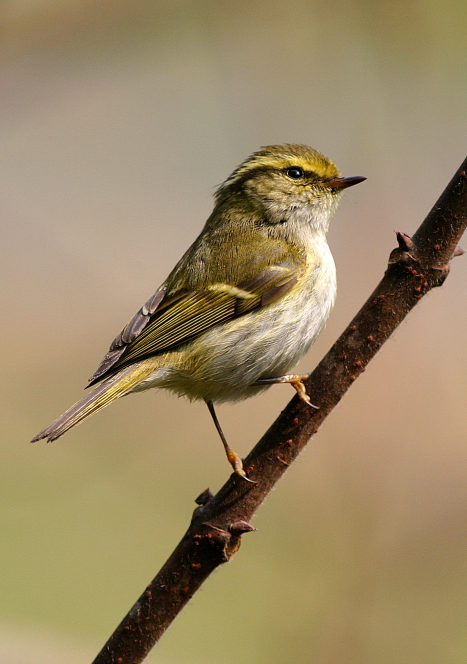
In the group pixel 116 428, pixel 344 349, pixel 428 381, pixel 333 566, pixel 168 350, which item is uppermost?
pixel 428 381

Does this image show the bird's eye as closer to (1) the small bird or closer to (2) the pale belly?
(1) the small bird

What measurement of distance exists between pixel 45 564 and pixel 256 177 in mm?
2152

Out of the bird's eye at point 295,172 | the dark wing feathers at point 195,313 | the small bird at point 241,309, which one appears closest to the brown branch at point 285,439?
the small bird at point 241,309

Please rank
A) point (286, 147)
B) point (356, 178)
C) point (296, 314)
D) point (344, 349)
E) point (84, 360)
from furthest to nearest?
point (84, 360)
point (286, 147)
point (356, 178)
point (296, 314)
point (344, 349)

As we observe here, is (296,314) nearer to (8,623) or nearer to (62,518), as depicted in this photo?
(8,623)

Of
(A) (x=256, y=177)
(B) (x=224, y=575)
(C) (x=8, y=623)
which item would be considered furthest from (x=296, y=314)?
(B) (x=224, y=575)

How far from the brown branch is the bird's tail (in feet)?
1.53

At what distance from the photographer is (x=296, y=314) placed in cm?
207

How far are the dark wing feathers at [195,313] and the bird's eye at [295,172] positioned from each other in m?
0.48

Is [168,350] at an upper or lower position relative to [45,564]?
upper

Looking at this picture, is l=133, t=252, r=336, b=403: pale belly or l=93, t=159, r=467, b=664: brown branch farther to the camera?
l=133, t=252, r=336, b=403: pale belly

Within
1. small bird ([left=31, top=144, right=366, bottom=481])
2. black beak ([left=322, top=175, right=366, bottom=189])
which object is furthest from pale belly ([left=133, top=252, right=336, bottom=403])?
black beak ([left=322, top=175, right=366, bottom=189])

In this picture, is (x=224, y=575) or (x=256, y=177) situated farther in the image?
(x=224, y=575)

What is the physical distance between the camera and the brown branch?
135 cm
